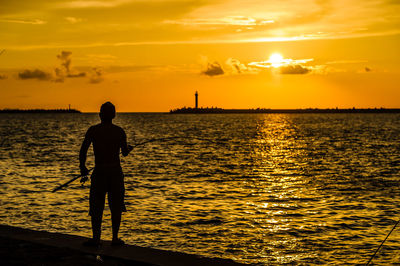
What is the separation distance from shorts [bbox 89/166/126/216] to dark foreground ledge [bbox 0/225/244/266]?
610 millimetres

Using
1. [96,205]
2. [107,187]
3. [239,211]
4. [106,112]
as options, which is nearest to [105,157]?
[107,187]

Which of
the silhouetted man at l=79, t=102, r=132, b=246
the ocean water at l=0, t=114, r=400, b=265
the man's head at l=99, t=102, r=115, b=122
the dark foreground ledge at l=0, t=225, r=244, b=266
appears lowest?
the ocean water at l=0, t=114, r=400, b=265

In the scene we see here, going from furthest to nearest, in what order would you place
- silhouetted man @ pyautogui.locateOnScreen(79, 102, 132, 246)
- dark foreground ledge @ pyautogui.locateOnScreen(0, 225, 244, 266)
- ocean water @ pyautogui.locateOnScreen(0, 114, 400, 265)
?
ocean water @ pyautogui.locateOnScreen(0, 114, 400, 265) < silhouetted man @ pyautogui.locateOnScreen(79, 102, 132, 246) < dark foreground ledge @ pyautogui.locateOnScreen(0, 225, 244, 266)

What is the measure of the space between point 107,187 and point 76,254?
1.11 meters

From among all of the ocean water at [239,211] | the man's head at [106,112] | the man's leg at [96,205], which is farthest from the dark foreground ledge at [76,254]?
the ocean water at [239,211]

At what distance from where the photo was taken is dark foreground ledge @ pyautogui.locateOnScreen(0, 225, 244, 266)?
706 cm

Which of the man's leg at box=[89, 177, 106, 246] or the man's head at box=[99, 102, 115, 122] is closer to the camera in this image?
the man's head at box=[99, 102, 115, 122]

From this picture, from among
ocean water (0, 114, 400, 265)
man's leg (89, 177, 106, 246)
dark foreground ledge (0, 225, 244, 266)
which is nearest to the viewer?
dark foreground ledge (0, 225, 244, 266)

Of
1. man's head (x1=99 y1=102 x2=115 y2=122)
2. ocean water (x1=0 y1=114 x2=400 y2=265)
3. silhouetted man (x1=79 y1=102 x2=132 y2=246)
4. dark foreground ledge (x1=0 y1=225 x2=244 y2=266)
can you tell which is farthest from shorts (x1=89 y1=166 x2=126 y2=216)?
ocean water (x1=0 y1=114 x2=400 y2=265)

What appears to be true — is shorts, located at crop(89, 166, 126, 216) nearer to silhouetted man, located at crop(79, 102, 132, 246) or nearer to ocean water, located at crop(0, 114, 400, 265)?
silhouetted man, located at crop(79, 102, 132, 246)

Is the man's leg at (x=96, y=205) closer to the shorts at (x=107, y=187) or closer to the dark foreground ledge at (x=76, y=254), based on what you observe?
the shorts at (x=107, y=187)

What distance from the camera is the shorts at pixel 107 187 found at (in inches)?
313

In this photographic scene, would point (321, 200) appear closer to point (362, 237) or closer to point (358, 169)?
point (362, 237)

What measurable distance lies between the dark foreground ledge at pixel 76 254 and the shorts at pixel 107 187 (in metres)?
0.61
